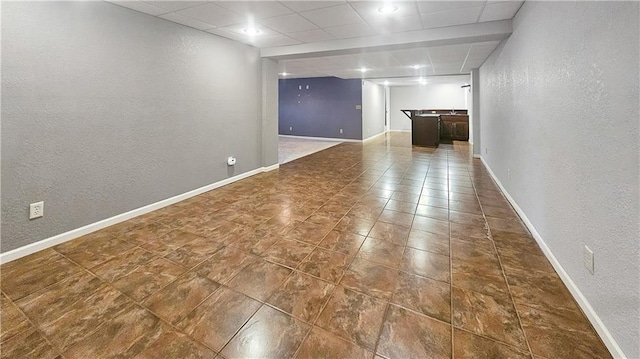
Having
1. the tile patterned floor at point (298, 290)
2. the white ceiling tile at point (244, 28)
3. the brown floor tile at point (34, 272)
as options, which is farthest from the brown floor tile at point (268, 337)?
the white ceiling tile at point (244, 28)

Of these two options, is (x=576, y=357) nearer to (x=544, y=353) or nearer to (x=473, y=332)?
(x=544, y=353)

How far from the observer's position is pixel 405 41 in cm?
375

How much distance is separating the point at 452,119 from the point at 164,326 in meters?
9.87

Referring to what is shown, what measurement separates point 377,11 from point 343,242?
2.49 meters

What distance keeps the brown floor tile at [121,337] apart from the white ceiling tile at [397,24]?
3612 millimetres

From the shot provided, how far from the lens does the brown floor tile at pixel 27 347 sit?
1301 millimetres

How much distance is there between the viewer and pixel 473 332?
1.41 metres

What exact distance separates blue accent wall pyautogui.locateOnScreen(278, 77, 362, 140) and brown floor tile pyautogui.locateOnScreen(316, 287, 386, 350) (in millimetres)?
8521

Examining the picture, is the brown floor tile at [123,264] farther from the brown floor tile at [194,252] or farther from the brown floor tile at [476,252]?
the brown floor tile at [476,252]

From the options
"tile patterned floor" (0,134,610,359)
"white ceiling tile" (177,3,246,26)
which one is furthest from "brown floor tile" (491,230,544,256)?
"white ceiling tile" (177,3,246,26)

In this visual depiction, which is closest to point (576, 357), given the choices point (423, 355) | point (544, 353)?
point (544, 353)

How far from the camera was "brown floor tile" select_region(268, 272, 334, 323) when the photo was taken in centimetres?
158

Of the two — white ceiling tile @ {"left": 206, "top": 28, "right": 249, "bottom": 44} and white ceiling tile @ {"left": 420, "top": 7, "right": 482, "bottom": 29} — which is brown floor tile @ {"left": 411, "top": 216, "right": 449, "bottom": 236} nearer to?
white ceiling tile @ {"left": 420, "top": 7, "right": 482, "bottom": 29}

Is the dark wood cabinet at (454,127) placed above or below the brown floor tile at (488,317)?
above
